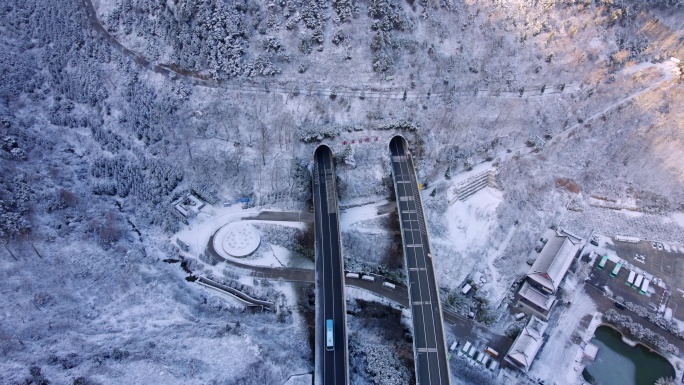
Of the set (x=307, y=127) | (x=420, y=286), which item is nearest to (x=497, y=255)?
(x=420, y=286)

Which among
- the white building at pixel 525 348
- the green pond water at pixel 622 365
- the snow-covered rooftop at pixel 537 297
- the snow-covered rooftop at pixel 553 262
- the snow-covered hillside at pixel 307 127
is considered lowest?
the green pond water at pixel 622 365

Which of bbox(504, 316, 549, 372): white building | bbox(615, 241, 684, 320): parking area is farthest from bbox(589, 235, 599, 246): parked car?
bbox(504, 316, 549, 372): white building

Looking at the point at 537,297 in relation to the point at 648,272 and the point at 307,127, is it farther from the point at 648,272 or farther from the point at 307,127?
the point at 307,127

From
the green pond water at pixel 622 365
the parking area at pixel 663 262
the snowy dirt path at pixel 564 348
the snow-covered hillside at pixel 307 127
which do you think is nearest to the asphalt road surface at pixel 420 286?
the snow-covered hillside at pixel 307 127

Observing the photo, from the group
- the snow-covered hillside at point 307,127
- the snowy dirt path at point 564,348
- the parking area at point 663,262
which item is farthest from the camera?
the parking area at point 663,262

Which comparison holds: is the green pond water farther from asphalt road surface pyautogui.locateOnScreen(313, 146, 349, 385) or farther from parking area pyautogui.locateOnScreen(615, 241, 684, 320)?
asphalt road surface pyautogui.locateOnScreen(313, 146, 349, 385)

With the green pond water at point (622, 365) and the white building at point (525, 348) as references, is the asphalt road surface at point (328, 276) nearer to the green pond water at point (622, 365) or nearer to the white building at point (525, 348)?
the white building at point (525, 348)

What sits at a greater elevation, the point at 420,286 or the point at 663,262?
the point at 420,286
